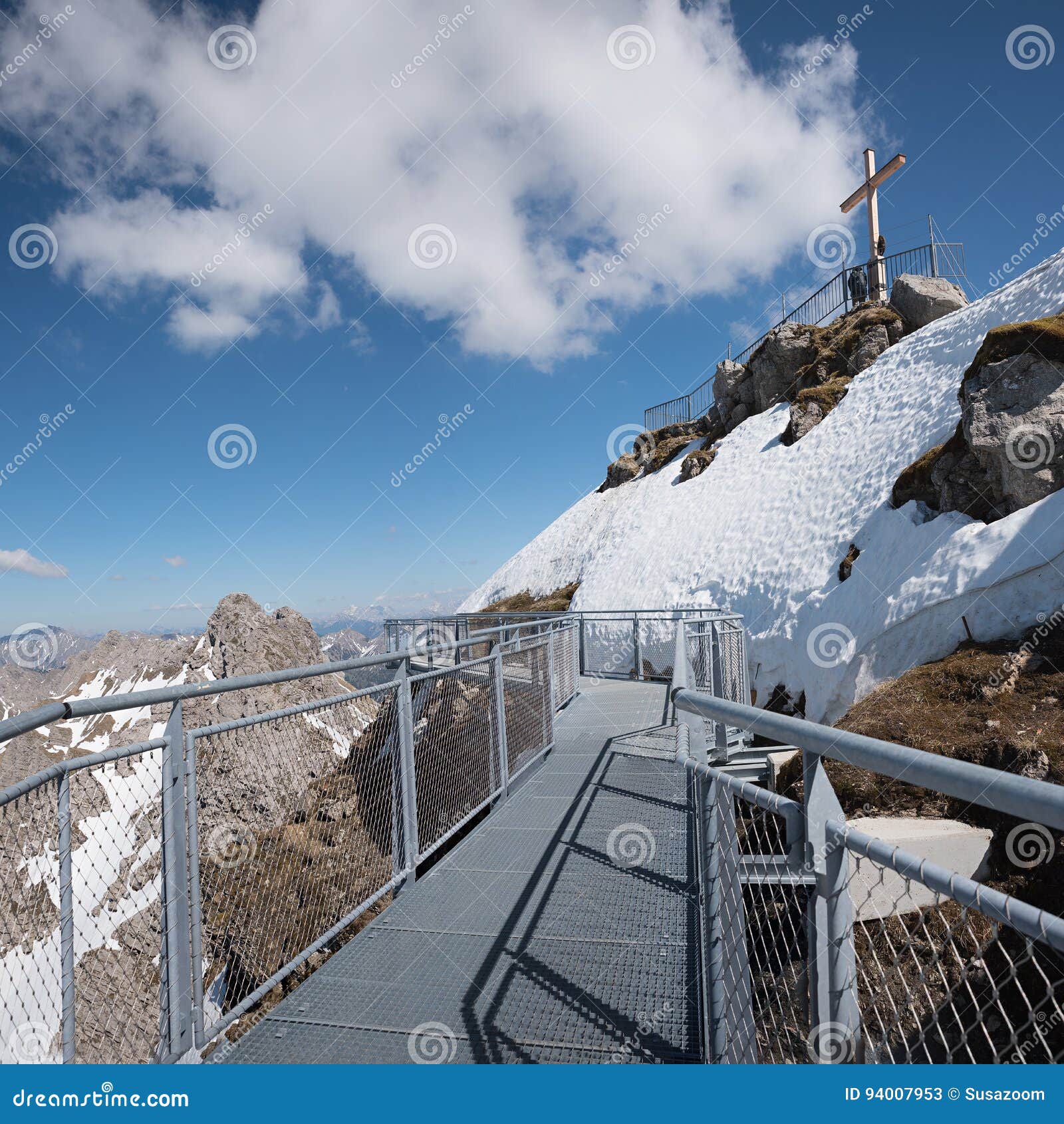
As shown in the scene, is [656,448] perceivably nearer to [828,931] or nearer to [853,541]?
[853,541]

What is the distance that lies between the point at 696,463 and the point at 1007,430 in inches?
647

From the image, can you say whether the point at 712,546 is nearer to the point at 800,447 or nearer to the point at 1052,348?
the point at 800,447

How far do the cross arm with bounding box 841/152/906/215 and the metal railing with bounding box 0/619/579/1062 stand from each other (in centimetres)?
2594

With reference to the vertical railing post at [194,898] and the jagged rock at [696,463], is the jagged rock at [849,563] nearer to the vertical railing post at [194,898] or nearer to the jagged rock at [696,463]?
the jagged rock at [696,463]

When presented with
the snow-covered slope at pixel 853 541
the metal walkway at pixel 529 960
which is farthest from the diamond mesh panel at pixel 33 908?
the snow-covered slope at pixel 853 541

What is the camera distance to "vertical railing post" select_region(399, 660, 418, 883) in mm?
5035

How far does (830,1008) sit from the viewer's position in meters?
1.80

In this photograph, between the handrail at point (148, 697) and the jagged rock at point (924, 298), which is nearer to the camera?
the handrail at point (148, 697)

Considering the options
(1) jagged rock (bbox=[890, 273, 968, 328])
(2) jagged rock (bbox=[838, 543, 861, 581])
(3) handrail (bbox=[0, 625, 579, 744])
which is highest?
(1) jagged rock (bbox=[890, 273, 968, 328])

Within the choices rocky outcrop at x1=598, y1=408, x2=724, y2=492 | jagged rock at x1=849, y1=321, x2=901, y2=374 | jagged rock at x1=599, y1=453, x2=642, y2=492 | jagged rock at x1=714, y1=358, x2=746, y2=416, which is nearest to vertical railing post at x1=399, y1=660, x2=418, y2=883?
jagged rock at x1=849, y1=321, x2=901, y2=374

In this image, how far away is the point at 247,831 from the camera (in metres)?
5.54

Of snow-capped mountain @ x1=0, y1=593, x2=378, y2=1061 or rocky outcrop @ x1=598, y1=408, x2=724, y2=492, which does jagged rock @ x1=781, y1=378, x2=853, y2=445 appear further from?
snow-capped mountain @ x1=0, y1=593, x2=378, y2=1061

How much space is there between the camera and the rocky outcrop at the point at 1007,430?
38.6 feet

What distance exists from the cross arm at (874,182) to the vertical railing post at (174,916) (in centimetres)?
3044
